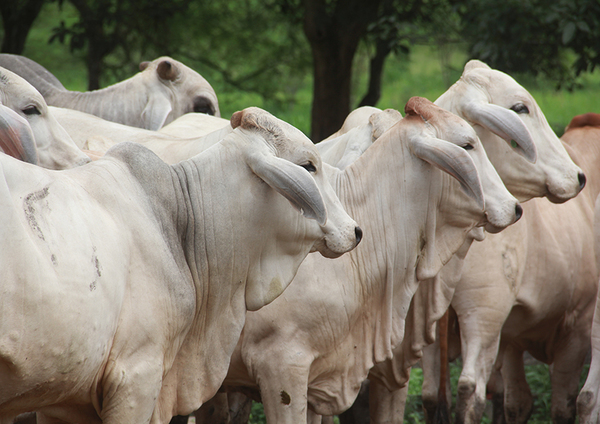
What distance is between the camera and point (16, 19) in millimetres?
8250

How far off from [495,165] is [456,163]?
80cm

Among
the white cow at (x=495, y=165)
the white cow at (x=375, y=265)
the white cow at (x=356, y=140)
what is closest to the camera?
the white cow at (x=375, y=265)

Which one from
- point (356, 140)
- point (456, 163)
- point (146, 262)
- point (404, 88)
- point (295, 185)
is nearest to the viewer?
point (146, 262)

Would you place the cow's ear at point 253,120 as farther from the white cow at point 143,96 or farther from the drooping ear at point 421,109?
the white cow at point 143,96

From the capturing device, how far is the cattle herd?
7.27 ft

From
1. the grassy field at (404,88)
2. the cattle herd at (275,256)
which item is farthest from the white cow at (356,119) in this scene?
the grassy field at (404,88)

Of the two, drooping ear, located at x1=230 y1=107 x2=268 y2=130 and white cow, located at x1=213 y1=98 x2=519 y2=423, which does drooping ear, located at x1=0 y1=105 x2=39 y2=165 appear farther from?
white cow, located at x1=213 y1=98 x2=519 y2=423

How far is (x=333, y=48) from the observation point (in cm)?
816

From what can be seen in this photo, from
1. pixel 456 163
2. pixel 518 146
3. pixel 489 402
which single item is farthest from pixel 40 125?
pixel 489 402

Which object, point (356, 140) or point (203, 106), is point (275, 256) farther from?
point (203, 106)

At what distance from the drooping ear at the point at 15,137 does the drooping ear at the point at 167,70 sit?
8.13ft

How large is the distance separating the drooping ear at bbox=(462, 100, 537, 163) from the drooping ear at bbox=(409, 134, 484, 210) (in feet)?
1.73

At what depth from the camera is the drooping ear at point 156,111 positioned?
5105mm

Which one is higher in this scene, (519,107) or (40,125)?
(519,107)
